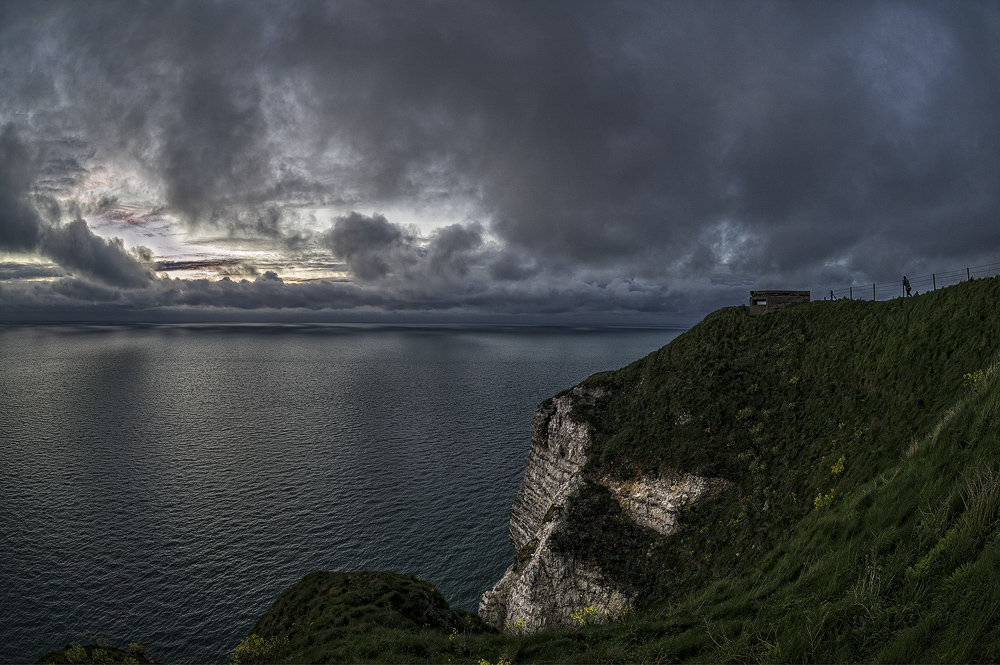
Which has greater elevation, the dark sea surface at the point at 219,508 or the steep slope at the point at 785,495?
the steep slope at the point at 785,495

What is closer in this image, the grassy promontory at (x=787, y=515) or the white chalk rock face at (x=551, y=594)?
the grassy promontory at (x=787, y=515)

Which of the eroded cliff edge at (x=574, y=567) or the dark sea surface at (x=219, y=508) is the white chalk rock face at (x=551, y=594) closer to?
the eroded cliff edge at (x=574, y=567)

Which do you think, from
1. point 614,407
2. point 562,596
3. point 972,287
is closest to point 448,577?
point 562,596

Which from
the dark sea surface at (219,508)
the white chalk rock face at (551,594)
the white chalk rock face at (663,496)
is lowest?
the dark sea surface at (219,508)

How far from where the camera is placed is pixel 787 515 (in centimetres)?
2402

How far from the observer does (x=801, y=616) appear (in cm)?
1049

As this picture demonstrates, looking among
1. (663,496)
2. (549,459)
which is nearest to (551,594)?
(663,496)

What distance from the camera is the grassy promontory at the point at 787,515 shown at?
9180 millimetres

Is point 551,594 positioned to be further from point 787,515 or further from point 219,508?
point 219,508

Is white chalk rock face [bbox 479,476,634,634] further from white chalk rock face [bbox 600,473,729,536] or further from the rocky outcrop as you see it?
the rocky outcrop

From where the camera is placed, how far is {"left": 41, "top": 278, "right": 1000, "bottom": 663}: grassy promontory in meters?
9.18

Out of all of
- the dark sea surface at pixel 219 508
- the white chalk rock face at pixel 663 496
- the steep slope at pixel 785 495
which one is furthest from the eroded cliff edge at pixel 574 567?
the dark sea surface at pixel 219 508

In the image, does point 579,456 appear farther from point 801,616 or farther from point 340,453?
point 340,453

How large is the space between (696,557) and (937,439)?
1771cm
